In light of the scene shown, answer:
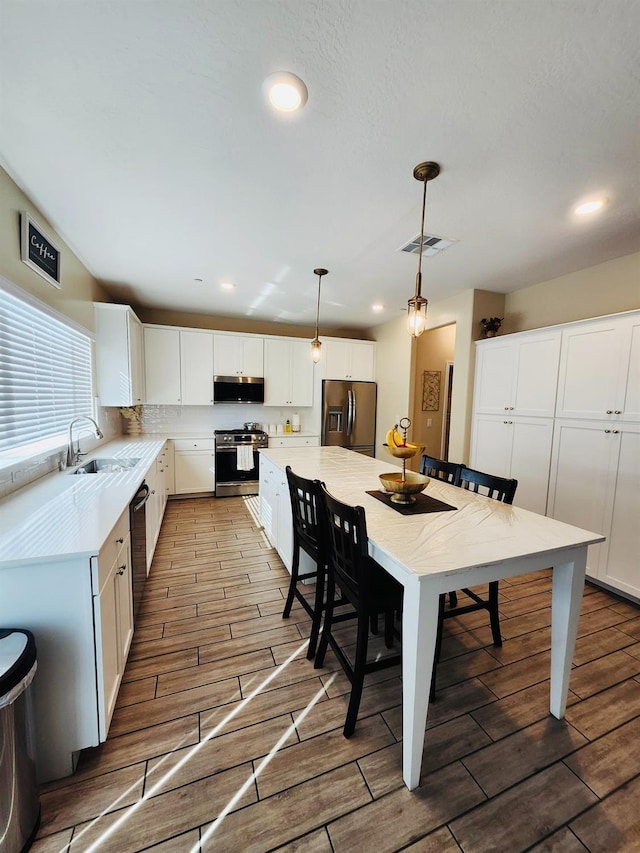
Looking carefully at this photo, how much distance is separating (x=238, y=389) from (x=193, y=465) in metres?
1.28

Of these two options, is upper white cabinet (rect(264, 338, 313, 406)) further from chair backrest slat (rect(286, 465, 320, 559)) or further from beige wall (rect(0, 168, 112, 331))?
chair backrest slat (rect(286, 465, 320, 559))

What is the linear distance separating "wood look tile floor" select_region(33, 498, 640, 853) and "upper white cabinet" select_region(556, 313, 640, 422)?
5.05 ft

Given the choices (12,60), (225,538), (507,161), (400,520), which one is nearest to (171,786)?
(400,520)

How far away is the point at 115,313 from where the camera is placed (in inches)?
141

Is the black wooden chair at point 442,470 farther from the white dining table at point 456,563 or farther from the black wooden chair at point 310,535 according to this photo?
the black wooden chair at point 310,535

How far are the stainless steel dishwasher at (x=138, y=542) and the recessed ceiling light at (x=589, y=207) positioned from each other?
326cm

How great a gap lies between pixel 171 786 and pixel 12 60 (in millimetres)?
2744

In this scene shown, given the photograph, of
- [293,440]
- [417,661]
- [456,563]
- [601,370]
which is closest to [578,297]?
[601,370]

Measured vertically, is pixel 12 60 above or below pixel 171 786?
above

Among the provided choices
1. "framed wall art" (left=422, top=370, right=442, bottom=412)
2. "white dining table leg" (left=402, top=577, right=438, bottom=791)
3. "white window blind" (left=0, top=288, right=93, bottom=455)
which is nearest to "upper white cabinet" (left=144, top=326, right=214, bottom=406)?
"white window blind" (left=0, top=288, right=93, bottom=455)

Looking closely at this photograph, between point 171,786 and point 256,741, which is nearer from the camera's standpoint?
point 171,786

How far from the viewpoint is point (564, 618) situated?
57.9 inches

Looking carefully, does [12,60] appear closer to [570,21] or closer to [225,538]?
[570,21]

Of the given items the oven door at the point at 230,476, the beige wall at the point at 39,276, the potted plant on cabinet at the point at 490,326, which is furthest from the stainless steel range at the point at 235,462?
the potted plant on cabinet at the point at 490,326
